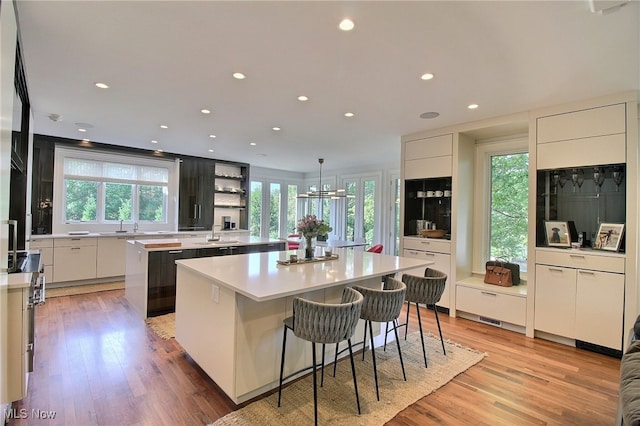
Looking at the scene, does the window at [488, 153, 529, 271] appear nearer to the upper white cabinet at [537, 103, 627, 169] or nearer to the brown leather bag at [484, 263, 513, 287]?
the brown leather bag at [484, 263, 513, 287]

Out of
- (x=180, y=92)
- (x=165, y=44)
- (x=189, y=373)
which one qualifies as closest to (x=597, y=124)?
(x=165, y=44)

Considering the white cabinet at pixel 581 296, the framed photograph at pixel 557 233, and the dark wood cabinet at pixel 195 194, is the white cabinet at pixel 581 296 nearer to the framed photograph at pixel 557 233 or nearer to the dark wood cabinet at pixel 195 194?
the framed photograph at pixel 557 233

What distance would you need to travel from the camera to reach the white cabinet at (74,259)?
5.07m

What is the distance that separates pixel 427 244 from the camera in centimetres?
443

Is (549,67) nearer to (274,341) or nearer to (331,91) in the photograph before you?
(331,91)

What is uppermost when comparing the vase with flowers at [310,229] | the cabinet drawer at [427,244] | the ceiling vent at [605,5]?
the ceiling vent at [605,5]

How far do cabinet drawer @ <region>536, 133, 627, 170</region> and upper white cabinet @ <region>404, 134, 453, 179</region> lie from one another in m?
1.04

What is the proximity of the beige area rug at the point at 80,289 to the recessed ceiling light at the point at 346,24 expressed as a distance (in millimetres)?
5451

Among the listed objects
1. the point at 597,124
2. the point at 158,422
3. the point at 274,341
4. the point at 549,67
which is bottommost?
the point at 158,422

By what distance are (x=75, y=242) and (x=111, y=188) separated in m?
1.25

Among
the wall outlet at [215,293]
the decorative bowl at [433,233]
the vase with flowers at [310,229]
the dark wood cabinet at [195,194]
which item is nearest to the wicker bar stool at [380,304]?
the vase with flowers at [310,229]

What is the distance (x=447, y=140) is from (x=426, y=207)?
3.61 ft

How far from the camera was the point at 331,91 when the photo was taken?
9.94 ft

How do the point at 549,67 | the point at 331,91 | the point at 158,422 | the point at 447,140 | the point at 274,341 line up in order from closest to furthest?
the point at 158,422
the point at 274,341
the point at 549,67
the point at 331,91
the point at 447,140
